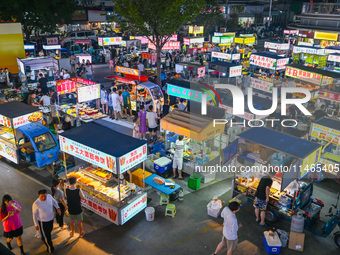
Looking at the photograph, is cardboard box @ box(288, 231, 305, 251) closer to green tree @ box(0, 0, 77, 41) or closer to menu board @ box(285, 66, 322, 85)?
menu board @ box(285, 66, 322, 85)

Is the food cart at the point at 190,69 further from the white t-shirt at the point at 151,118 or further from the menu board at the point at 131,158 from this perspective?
the menu board at the point at 131,158

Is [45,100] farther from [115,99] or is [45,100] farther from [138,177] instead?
[138,177]

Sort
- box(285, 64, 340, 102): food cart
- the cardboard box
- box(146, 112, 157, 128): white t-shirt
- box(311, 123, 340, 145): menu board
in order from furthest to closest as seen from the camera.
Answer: box(285, 64, 340, 102): food cart, box(146, 112, 157, 128): white t-shirt, box(311, 123, 340, 145): menu board, the cardboard box

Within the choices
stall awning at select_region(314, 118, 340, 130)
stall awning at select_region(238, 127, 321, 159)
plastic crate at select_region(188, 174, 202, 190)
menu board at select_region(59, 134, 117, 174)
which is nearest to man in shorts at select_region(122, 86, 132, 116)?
plastic crate at select_region(188, 174, 202, 190)

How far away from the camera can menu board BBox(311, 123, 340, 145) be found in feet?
36.9

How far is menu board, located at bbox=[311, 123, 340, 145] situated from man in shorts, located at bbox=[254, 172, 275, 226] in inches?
146

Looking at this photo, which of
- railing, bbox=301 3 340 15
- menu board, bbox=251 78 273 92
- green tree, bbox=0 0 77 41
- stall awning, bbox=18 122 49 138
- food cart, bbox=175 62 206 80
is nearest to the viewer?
stall awning, bbox=18 122 49 138

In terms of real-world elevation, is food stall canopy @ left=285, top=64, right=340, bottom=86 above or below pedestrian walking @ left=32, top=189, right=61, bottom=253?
above

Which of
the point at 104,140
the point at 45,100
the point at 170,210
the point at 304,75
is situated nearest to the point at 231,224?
the point at 170,210

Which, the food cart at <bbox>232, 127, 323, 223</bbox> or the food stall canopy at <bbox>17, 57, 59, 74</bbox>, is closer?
the food cart at <bbox>232, 127, 323, 223</bbox>

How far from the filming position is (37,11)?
106ft

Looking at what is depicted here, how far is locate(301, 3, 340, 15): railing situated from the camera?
3160 centimetres

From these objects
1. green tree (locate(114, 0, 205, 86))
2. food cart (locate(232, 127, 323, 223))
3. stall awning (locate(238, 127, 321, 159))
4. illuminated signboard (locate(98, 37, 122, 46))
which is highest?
green tree (locate(114, 0, 205, 86))

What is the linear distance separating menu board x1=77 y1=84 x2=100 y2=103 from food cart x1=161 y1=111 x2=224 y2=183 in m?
4.89
